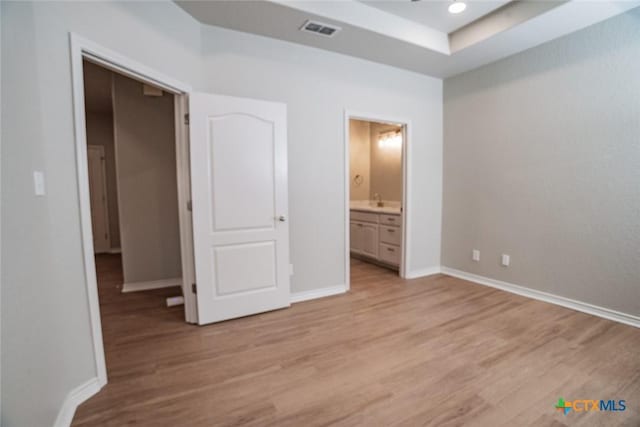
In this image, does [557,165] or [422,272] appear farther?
[422,272]

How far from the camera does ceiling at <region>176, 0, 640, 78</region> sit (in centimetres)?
242

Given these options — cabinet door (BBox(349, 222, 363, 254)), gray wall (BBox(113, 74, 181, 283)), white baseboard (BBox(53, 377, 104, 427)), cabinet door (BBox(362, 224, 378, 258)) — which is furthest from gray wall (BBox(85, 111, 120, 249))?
white baseboard (BBox(53, 377, 104, 427))

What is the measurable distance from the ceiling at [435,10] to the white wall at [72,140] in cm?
66

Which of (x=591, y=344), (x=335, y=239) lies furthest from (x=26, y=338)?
(x=591, y=344)

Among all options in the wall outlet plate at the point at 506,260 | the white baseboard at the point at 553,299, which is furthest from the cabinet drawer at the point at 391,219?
the wall outlet plate at the point at 506,260

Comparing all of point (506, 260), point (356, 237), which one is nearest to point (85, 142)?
point (356, 237)

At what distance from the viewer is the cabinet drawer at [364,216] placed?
4.59 m

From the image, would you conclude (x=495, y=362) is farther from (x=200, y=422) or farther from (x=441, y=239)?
(x=441, y=239)

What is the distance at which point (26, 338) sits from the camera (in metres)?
1.23

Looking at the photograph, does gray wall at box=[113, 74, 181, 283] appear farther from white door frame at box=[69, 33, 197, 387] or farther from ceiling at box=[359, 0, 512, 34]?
ceiling at box=[359, 0, 512, 34]

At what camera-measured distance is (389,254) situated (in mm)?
4289

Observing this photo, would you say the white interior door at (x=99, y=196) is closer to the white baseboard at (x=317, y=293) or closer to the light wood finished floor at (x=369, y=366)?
the light wood finished floor at (x=369, y=366)

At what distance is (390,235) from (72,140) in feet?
11.9

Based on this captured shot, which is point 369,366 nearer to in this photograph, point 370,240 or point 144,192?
point 370,240
